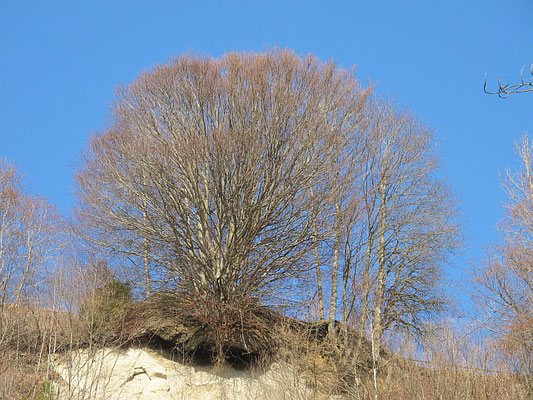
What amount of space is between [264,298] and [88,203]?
6.78 metres

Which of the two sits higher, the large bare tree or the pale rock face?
the large bare tree

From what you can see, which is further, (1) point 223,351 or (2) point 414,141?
(2) point 414,141

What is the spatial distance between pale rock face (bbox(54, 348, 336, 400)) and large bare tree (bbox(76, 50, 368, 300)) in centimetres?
213

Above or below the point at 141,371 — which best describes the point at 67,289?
above

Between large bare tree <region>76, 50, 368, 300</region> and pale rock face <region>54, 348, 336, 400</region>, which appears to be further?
large bare tree <region>76, 50, 368, 300</region>

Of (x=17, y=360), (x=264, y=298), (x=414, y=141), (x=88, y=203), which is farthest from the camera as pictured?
(x=414, y=141)

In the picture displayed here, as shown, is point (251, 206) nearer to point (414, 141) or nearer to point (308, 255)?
point (308, 255)

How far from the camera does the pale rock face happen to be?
17.7m

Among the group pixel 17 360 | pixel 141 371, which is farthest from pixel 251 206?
pixel 17 360

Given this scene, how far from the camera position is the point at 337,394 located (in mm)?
18484

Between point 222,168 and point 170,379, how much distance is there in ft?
19.9

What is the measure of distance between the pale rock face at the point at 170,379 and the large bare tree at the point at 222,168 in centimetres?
213

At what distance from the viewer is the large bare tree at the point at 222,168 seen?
1992cm

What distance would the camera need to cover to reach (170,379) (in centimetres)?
1816
